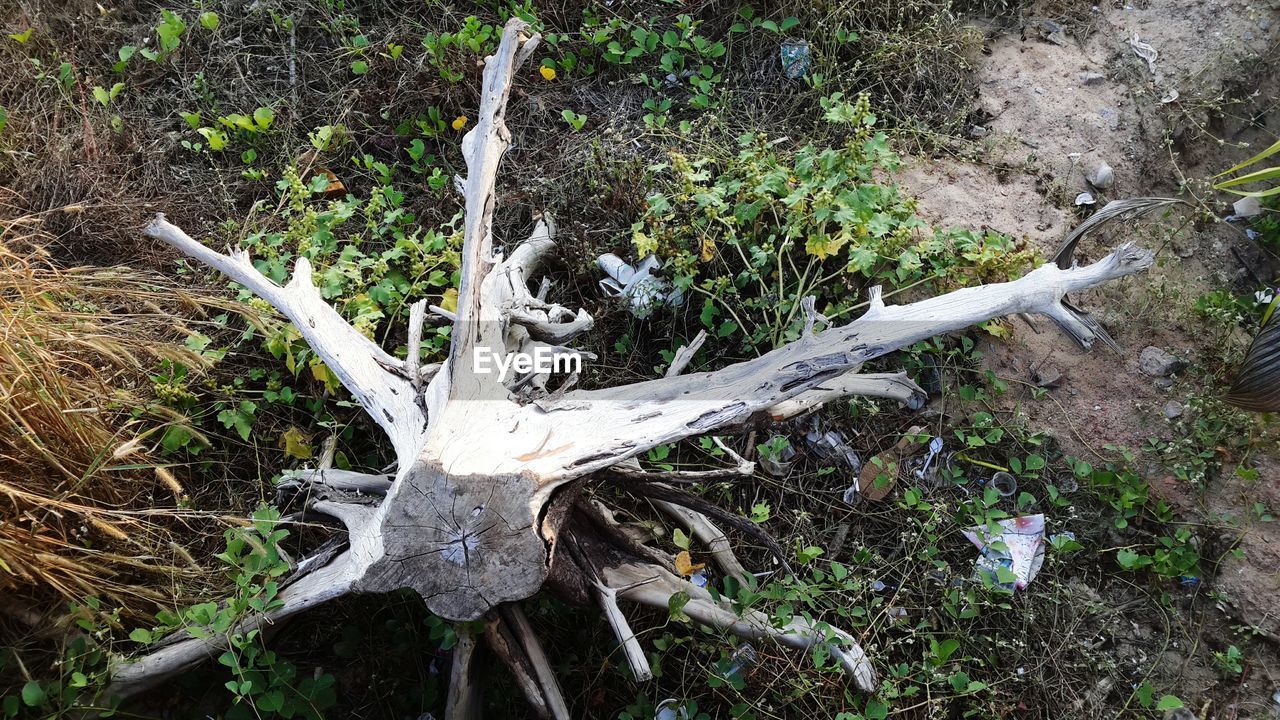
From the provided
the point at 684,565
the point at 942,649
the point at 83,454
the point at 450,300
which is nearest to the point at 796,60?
the point at 450,300

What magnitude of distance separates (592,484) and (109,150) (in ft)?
8.54

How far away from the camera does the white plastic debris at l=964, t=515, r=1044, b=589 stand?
244 centimetres

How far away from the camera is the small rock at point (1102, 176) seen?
9.92 ft

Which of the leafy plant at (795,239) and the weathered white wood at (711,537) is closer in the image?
the weathered white wood at (711,537)

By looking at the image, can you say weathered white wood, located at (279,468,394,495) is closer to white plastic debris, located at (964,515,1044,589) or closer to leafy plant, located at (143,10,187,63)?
white plastic debris, located at (964,515,1044,589)

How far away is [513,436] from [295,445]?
3.55 ft

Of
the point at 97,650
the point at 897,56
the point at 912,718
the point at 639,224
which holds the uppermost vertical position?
the point at 897,56

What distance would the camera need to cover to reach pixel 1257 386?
2367 mm

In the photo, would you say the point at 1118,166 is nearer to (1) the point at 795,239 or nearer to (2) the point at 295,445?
(1) the point at 795,239

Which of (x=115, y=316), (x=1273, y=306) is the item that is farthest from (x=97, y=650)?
(x=1273, y=306)

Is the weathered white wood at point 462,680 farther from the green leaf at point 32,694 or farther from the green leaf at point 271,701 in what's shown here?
the green leaf at point 32,694

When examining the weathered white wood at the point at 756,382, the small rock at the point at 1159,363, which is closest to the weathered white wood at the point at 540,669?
the weathered white wood at the point at 756,382

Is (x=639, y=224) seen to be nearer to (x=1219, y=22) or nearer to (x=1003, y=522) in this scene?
(x=1003, y=522)

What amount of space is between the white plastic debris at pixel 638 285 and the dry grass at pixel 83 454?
1402mm
